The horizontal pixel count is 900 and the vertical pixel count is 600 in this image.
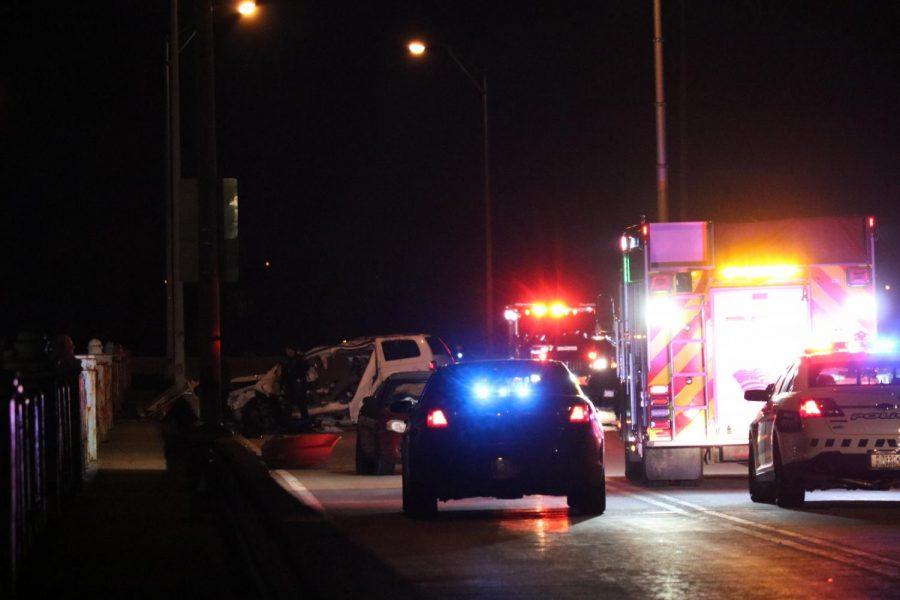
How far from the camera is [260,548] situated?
1067 centimetres

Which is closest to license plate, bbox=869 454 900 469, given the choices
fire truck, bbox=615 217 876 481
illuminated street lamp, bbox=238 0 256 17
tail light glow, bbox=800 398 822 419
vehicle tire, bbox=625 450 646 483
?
tail light glow, bbox=800 398 822 419

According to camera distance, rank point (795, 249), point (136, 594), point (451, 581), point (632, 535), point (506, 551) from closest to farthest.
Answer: point (136, 594), point (451, 581), point (506, 551), point (632, 535), point (795, 249)

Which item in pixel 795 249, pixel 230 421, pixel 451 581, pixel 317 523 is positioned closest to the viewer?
pixel 451 581

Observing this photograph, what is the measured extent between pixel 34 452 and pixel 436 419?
198 inches

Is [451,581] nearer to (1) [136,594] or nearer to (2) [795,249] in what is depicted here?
(1) [136,594]

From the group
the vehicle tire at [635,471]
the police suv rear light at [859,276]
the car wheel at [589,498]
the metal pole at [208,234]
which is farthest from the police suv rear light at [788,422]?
the metal pole at [208,234]

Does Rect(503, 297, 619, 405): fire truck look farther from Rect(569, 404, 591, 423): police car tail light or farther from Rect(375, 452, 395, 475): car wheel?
Rect(569, 404, 591, 423): police car tail light

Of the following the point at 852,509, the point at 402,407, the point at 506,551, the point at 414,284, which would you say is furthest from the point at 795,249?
the point at 414,284

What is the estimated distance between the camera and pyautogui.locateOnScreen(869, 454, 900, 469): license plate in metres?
15.4

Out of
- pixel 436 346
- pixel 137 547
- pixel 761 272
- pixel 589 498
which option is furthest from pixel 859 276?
pixel 436 346

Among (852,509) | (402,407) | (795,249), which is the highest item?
(795,249)

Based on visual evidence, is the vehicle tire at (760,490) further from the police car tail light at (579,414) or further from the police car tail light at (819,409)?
the police car tail light at (579,414)

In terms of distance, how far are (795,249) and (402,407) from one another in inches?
213

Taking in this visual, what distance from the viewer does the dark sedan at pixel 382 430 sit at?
851 inches
